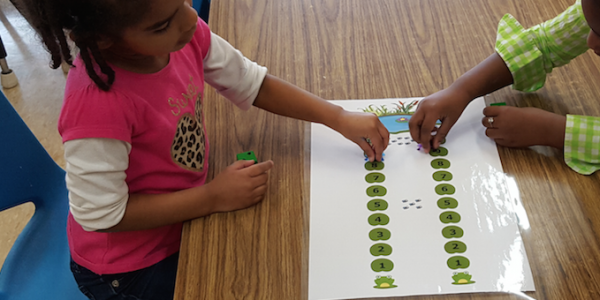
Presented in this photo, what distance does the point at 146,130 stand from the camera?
71 cm

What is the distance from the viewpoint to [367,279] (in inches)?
23.8

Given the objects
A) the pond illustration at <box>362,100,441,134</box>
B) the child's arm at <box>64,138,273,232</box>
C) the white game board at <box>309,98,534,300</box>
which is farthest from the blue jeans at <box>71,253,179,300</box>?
the pond illustration at <box>362,100,441,134</box>

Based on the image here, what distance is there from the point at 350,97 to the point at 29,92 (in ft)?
5.71

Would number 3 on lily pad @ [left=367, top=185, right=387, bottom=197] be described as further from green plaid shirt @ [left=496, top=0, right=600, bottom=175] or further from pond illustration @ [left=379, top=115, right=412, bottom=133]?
green plaid shirt @ [left=496, top=0, right=600, bottom=175]

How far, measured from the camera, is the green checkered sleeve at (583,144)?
71cm

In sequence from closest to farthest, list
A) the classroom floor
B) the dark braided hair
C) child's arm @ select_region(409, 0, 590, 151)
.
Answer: the dark braided hair
child's arm @ select_region(409, 0, 590, 151)
the classroom floor

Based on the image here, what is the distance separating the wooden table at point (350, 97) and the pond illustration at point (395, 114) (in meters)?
0.03

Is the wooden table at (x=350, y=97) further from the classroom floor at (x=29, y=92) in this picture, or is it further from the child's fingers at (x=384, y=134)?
the classroom floor at (x=29, y=92)

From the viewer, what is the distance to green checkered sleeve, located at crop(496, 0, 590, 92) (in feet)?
2.70

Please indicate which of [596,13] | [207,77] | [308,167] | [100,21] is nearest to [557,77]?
[596,13]

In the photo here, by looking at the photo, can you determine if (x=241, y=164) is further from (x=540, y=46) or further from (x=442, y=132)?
(x=540, y=46)

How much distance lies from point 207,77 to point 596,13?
575mm

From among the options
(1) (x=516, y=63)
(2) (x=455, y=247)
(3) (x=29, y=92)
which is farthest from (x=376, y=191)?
(3) (x=29, y=92)

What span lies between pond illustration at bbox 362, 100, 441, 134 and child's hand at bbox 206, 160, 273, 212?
Answer: 0.21 meters
